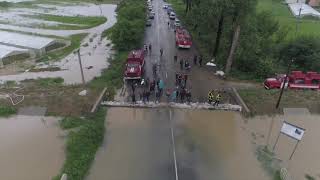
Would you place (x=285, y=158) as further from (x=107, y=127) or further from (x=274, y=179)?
(x=107, y=127)

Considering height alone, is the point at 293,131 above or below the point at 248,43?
below

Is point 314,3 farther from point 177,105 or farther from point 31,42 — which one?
point 177,105

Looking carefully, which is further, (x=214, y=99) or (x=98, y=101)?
(x=214, y=99)

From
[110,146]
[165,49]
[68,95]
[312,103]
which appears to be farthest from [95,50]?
[312,103]

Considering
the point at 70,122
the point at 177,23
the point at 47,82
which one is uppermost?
the point at 177,23

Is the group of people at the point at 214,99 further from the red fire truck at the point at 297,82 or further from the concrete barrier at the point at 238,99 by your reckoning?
the red fire truck at the point at 297,82

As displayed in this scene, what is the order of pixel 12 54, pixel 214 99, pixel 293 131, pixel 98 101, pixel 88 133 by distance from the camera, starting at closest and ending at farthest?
pixel 293 131
pixel 88 133
pixel 98 101
pixel 214 99
pixel 12 54

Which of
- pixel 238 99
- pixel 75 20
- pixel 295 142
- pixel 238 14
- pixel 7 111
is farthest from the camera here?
pixel 75 20

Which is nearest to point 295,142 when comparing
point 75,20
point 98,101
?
point 98,101
